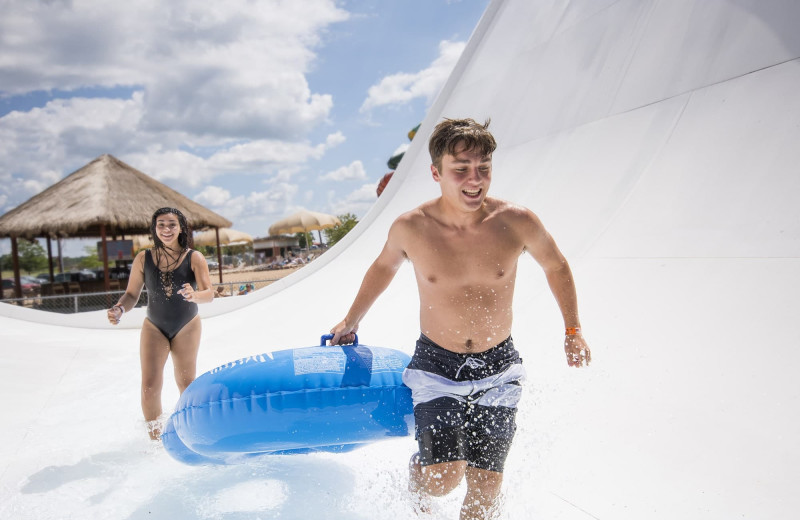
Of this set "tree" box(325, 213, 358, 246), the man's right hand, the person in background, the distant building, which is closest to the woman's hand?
the person in background

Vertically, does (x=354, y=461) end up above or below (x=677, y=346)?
below

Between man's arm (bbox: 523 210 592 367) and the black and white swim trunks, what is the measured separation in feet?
0.71

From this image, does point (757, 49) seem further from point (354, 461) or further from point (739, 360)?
point (354, 461)

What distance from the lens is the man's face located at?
185 cm

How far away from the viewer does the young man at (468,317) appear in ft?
6.08

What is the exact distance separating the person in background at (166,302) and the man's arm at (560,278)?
2.00 m

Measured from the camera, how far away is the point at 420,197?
7406 mm

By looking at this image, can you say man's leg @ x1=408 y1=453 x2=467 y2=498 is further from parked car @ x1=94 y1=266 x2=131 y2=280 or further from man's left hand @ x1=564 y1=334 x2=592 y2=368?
parked car @ x1=94 y1=266 x2=131 y2=280

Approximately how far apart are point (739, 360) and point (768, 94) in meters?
1.96

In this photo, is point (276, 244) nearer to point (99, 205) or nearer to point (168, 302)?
point (99, 205)

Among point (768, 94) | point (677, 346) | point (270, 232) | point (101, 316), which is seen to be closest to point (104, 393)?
point (101, 316)

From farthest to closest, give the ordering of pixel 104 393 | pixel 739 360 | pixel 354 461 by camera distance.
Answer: pixel 104 393 < pixel 354 461 < pixel 739 360

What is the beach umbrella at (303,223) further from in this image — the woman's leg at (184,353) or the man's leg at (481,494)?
the man's leg at (481,494)

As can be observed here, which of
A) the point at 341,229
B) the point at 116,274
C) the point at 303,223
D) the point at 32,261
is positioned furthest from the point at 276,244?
the point at 32,261
